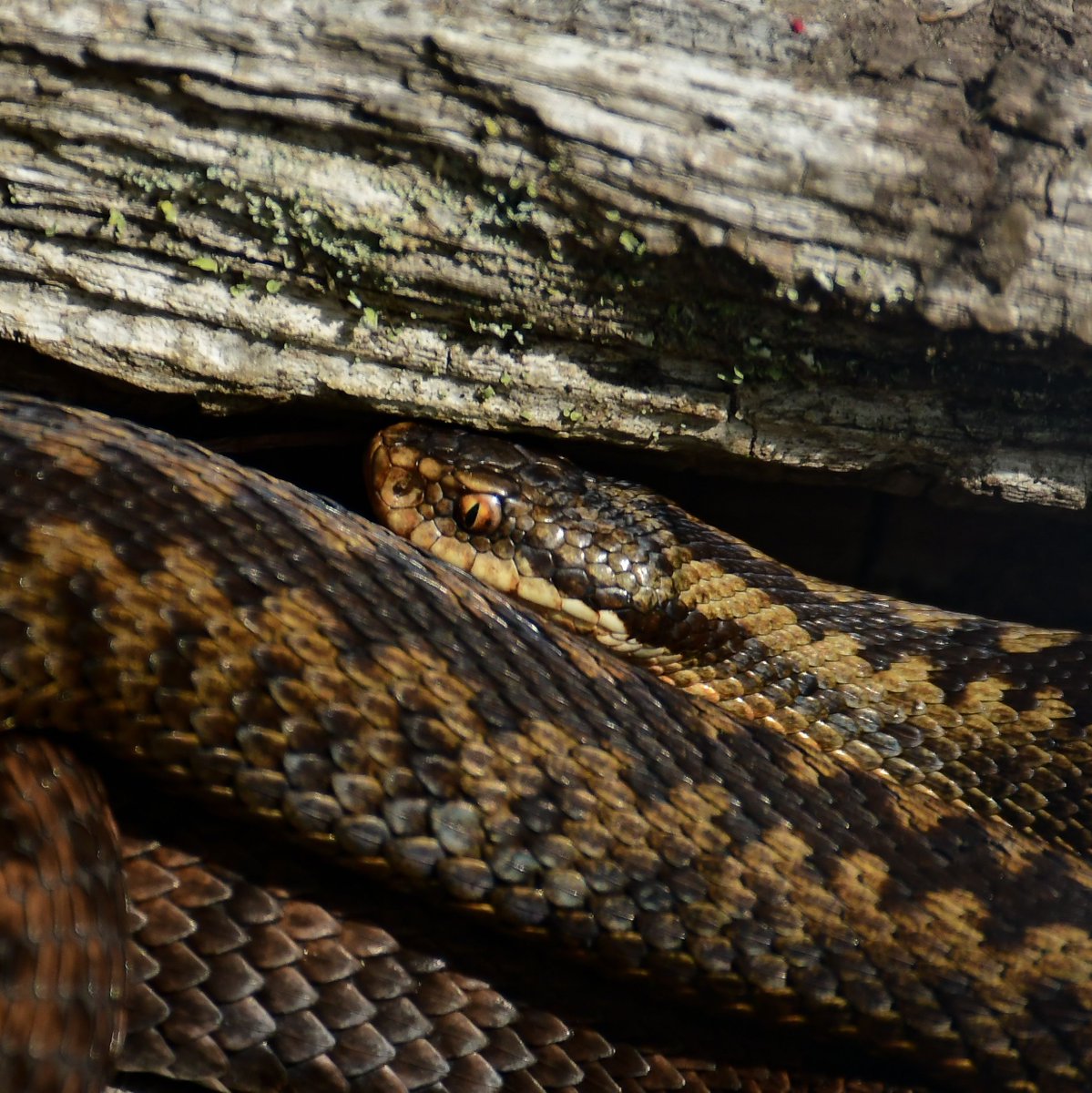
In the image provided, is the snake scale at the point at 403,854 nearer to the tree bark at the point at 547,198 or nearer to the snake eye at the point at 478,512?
the tree bark at the point at 547,198

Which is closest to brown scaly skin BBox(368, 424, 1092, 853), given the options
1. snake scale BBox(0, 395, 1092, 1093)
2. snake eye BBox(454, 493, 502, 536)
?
snake eye BBox(454, 493, 502, 536)

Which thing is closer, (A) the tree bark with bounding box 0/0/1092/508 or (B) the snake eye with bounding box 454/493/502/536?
(A) the tree bark with bounding box 0/0/1092/508

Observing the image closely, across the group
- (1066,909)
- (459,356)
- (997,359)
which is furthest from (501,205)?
(1066,909)

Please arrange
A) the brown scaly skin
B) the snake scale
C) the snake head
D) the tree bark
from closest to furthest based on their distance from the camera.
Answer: the snake scale
the tree bark
the snake head
the brown scaly skin

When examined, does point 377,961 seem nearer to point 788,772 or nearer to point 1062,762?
point 788,772

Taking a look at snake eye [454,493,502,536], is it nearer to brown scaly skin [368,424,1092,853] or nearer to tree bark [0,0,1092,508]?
brown scaly skin [368,424,1092,853]

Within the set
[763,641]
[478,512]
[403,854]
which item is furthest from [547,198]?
[763,641]

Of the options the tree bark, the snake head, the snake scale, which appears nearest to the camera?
the snake scale

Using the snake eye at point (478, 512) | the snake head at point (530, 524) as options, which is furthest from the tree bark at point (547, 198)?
the snake eye at point (478, 512)
